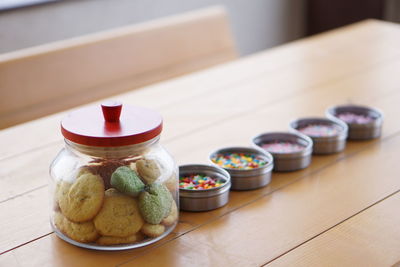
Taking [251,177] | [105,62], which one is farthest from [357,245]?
[105,62]

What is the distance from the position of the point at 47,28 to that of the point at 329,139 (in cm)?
172

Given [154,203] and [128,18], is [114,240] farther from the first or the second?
[128,18]

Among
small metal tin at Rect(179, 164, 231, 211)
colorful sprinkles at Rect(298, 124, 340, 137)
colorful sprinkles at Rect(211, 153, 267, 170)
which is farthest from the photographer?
colorful sprinkles at Rect(298, 124, 340, 137)

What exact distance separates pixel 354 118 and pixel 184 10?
5.97 feet

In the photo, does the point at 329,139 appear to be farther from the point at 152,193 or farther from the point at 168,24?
the point at 168,24

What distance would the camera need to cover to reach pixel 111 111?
1047mm

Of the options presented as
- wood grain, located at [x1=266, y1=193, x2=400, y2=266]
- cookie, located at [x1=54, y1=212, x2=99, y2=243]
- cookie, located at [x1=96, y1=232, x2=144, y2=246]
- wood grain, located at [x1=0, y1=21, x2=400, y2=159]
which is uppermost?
wood grain, located at [x1=0, y1=21, x2=400, y2=159]

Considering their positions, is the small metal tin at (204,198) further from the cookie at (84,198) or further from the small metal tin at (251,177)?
the cookie at (84,198)

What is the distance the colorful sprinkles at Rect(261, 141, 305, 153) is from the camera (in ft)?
4.46

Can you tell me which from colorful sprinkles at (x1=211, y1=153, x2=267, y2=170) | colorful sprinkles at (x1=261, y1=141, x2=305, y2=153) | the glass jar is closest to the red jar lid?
the glass jar

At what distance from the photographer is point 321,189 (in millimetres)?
1241

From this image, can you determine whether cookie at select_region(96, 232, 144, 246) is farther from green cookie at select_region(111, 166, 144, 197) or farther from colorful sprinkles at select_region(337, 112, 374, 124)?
colorful sprinkles at select_region(337, 112, 374, 124)

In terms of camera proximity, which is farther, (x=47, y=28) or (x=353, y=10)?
(x=353, y=10)

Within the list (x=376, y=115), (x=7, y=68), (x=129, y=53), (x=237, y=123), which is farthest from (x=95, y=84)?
(x=376, y=115)
